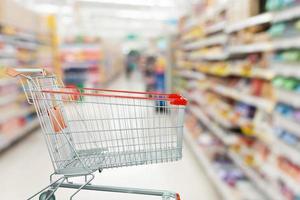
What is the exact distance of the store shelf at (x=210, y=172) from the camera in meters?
3.36

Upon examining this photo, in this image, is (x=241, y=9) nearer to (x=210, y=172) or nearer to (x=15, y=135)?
(x=210, y=172)

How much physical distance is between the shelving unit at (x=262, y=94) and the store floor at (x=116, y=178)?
23.0 inches

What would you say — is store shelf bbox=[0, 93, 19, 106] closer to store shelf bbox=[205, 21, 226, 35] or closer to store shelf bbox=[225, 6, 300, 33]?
store shelf bbox=[205, 21, 226, 35]

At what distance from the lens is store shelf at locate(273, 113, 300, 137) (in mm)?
2373

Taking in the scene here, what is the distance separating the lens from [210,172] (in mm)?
3988

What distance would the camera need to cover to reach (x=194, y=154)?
512 centimetres

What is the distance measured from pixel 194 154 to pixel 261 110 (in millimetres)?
2203

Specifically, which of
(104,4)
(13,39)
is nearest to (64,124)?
(13,39)

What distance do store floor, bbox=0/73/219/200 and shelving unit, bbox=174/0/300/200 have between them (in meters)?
0.58

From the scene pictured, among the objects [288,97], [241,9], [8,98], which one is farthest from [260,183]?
[8,98]

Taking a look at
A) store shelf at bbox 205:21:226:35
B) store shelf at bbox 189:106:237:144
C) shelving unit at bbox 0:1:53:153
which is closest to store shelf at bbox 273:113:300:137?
store shelf at bbox 189:106:237:144

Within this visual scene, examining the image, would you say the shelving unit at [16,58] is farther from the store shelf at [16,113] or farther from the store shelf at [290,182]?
the store shelf at [290,182]

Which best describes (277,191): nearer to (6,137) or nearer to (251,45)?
(251,45)

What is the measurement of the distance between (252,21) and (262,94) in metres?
0.66
